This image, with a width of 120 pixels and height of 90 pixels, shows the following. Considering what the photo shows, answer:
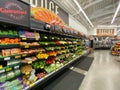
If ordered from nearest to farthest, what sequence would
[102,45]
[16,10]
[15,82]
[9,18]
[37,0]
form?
[9,18]
[16,10]
[15,82]
[37,0]
[102,45]

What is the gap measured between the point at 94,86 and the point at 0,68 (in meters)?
2.77

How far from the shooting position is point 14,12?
2.42m

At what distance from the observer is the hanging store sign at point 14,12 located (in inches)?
85.9

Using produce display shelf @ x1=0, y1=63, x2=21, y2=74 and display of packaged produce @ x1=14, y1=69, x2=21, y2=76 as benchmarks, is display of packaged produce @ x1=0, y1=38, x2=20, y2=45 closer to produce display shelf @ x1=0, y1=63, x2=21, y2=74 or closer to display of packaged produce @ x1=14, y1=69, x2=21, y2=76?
produce display shelf @ x1=0, y1=63, x2=21, y2=74

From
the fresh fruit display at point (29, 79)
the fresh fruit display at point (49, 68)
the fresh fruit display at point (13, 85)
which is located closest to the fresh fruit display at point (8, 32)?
the fresh fruit display at point (13, 85)

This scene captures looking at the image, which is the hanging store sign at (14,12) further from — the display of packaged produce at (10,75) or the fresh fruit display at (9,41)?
Answer: the display of packaged produce at (10,75)

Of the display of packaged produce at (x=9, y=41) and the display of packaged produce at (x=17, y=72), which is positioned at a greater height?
the display of packaged produce at (x=9, y=41)

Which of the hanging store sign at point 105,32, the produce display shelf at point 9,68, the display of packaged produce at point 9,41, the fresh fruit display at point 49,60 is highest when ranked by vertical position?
the hanging store sign at point 105,32

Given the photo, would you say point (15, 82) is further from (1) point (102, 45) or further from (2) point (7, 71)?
(1) point (102, 45)

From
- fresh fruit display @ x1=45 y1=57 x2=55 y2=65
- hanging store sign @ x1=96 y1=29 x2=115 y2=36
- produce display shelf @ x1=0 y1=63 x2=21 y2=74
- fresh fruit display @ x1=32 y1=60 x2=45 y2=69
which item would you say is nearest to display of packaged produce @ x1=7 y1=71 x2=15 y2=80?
produce display shelf @ x1=0 y1=63 x2=21 y2=74

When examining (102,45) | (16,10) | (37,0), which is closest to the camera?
(16,10)

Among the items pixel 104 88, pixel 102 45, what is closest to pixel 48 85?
pixel 104 88

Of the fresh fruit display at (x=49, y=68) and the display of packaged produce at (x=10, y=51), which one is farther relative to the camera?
the fresh fruit display at (x=49, y=68)

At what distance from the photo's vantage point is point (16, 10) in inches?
97.3
